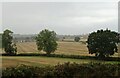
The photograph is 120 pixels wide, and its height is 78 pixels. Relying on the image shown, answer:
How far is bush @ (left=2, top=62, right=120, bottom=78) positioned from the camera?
16600 millimetres

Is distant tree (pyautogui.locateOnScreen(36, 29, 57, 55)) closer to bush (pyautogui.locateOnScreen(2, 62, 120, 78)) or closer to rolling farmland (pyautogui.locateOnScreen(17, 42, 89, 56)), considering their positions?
rolling farmland (pyautogui.locateOnScreen(17, 42, 89, 56))

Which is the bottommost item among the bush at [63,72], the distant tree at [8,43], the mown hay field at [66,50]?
the bush at [63,72]

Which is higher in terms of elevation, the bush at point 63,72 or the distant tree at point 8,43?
the distant tree at point 8,43

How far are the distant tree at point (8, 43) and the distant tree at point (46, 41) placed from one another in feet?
15.1

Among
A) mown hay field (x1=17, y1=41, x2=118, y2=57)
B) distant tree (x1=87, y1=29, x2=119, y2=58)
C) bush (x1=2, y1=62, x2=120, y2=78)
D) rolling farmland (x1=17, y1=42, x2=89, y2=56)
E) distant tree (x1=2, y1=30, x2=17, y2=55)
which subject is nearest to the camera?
bush (x1=2, y1=62, x2=120, y2=78)

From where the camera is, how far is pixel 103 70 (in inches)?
754

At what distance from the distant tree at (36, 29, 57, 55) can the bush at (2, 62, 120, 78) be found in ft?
72.0

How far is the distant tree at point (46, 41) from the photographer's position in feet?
136

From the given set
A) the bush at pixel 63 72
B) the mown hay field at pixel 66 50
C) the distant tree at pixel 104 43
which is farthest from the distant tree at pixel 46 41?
the bush at pixel 63 72

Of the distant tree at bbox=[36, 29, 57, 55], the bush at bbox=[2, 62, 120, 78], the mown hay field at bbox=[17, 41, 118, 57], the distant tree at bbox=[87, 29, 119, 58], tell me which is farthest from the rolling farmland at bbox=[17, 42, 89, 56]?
the bush at bbox=[2, 62, 120, 78]

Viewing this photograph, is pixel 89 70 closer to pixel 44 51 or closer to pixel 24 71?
pixel 24 71

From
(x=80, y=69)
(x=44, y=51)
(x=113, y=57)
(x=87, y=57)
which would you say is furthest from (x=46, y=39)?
(x=80, y=69)

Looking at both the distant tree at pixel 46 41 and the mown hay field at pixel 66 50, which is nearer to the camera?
the mown hay field at pixel 66 50

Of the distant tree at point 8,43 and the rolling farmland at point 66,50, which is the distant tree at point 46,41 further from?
the distant tree at point 8,43
